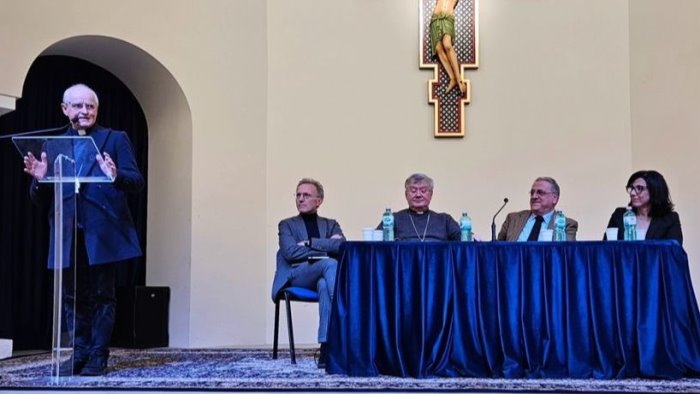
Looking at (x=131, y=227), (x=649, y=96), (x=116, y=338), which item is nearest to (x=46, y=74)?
(x=116, y=338)

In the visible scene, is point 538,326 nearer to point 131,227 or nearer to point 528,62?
point 131,227

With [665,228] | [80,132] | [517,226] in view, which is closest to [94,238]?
[80,132]

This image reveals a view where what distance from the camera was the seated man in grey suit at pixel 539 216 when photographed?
462 cm

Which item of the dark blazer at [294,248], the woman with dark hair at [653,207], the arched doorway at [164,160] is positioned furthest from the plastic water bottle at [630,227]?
the arched doorway at [164,160]

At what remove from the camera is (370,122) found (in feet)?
19.5

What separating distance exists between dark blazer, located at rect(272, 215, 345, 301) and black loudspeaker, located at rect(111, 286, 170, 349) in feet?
4.80

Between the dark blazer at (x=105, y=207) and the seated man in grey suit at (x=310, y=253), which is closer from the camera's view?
the dark blazer at (x=105, y=207)

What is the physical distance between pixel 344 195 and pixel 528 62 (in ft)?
4.96

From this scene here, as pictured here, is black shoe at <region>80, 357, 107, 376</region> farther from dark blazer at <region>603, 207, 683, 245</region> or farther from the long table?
dark blazer at <region>603, 207, 683, 245</region>

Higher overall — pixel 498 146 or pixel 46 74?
pixel 46 74

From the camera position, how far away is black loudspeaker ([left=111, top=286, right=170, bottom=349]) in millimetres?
5598

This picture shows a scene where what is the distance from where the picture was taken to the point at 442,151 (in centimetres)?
593

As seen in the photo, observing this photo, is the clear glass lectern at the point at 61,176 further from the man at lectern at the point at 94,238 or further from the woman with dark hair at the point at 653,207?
the woman with dark hair at the point at 653,207

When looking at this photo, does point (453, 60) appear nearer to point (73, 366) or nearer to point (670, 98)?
point (670, 98)
